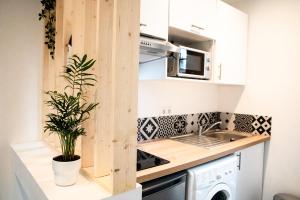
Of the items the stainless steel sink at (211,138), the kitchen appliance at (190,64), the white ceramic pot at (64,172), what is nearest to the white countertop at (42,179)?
the white ceramic pot at (64,172)

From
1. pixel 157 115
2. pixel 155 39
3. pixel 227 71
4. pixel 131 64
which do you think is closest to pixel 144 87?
pixel 157 115

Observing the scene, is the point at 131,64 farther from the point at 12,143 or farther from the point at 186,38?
the point at 186,38

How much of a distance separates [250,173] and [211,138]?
19.5 inches

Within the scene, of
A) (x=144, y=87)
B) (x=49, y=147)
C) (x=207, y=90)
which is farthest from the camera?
(x=207, y=90)

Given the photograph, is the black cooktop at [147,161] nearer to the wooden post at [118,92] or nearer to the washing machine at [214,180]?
the washing machine at [214,180]

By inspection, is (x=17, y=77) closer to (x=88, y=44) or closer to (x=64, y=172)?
(x=88, y=44)

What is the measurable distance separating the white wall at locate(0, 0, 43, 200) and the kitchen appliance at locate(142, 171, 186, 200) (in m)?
0.90

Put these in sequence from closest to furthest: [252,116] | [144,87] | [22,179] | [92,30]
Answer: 1. [92,30]
2. [22,179]
3. [144,87]
4. [252,116]

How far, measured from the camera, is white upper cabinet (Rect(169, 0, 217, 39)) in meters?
1.71

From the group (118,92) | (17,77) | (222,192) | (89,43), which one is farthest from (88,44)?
(222,192)

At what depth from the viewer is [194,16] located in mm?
1851

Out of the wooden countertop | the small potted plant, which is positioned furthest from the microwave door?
the small potted plant

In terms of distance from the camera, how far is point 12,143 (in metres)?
1.54

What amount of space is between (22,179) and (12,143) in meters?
0.34
